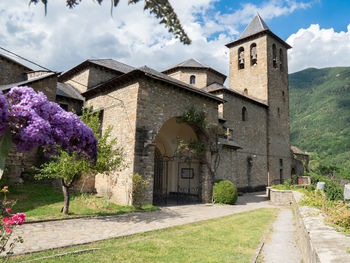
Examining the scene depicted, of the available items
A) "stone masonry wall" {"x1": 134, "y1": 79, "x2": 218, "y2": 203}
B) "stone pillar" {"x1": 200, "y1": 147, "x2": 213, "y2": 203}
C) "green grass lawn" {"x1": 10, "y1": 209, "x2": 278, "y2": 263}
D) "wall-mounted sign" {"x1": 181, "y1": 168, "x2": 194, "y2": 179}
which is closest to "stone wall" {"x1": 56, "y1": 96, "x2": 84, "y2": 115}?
"stone masonry wall" {"x1": 134, "y1": 79, "x2": 218, "y2": 203}

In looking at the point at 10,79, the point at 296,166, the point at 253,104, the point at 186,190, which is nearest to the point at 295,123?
the point at 296,166

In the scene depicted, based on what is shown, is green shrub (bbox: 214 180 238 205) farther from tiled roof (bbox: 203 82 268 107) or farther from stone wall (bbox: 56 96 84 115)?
tiled roof (bbox: 203 82 268 107)

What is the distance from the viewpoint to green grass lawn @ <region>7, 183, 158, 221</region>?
8086 mm

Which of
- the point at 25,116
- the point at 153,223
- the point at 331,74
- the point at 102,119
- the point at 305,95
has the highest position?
the point at 331,74

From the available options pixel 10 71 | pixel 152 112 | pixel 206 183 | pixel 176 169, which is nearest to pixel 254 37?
pixel 176 169

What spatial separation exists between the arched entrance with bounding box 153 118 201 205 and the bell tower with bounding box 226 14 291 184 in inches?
510

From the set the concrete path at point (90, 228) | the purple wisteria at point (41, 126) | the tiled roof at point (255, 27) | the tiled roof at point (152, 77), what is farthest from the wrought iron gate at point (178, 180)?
the tiled roof at point (255, 27)

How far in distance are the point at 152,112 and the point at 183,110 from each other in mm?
1997

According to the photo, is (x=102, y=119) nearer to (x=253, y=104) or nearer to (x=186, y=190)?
(x=186, y=190)

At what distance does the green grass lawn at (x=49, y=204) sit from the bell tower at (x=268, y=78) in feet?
62.1

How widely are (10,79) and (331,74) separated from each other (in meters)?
93.0

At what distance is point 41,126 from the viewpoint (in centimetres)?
231

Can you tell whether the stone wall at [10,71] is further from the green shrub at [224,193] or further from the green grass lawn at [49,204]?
the green shrub at [224,193]

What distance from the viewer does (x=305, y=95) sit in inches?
2977
